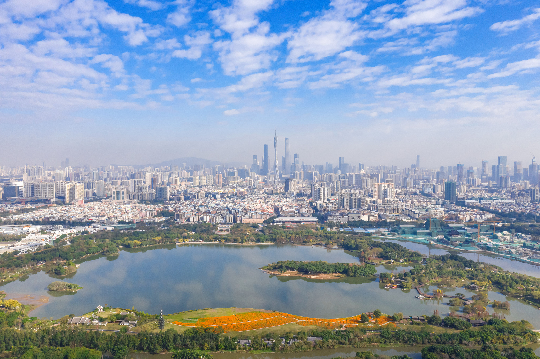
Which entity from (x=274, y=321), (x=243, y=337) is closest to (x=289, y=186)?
(x=274, y=321)

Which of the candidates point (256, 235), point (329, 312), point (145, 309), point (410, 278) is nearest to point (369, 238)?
point (256, 235)

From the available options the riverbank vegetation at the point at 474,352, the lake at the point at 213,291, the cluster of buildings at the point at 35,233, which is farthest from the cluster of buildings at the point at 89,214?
the riverbank vegetation at the point at 474,352

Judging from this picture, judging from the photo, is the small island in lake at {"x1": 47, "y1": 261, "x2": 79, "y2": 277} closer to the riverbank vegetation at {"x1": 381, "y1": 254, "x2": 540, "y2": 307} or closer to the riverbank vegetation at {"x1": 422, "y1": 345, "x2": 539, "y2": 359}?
the riverbank vegetation at {"x1": 381, "y1": 254, "x2": 540, "y2": 307}

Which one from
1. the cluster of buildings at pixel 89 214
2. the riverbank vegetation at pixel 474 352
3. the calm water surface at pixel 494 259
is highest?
the cluster of buildings at pixel 89 214

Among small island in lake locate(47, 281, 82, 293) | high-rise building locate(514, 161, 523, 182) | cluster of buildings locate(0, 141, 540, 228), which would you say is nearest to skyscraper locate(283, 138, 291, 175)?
cluster of buildings locate(0, 141, 540, 228)

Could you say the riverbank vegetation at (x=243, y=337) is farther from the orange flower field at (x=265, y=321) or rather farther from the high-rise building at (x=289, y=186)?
the high-rise building at (x=289, y=186)

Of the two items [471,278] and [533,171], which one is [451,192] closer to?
[533,171]
